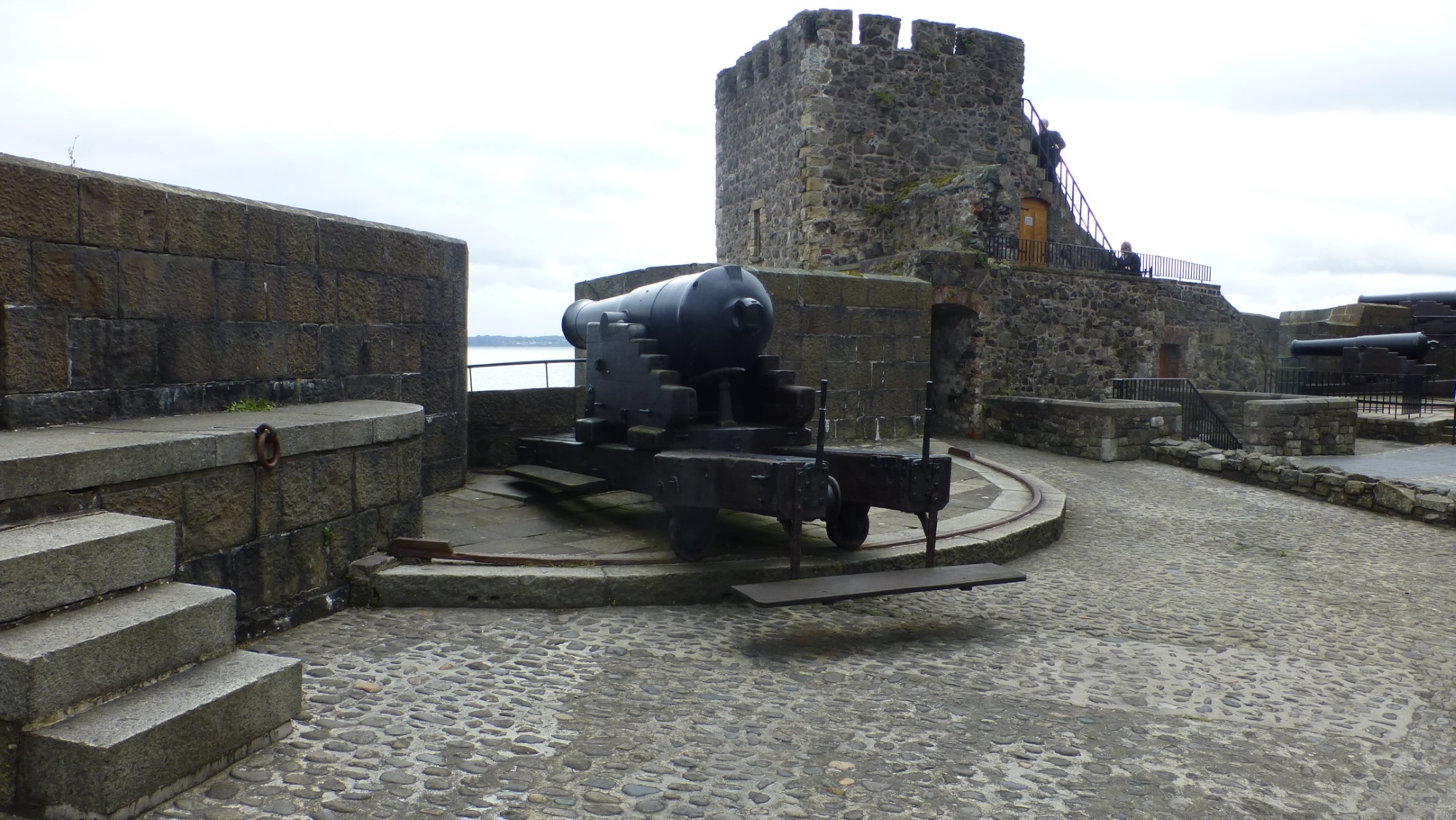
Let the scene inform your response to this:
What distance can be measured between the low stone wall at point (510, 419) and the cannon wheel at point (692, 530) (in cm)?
326

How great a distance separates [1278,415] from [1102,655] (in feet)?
29.1

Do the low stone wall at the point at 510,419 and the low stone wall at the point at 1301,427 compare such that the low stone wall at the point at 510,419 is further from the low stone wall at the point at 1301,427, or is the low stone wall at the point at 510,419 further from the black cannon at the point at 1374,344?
the black cannon at the point at 1374,344

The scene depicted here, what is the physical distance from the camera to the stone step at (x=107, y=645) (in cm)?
251

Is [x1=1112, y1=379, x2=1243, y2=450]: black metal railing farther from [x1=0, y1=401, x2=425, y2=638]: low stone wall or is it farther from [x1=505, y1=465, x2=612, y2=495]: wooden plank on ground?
[x1=0, y1=401, x2=425, y2=638]: low stone wall

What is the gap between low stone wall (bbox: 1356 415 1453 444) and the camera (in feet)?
44.6

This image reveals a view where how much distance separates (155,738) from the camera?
2611 mm

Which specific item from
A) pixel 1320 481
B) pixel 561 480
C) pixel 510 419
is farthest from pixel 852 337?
pixel 561 480

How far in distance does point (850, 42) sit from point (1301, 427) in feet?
35.3

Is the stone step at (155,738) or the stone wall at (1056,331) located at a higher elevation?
the stone wall at (1056,331)

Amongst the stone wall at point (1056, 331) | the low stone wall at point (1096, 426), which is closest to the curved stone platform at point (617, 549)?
the low stone wall at point (1096, 426)

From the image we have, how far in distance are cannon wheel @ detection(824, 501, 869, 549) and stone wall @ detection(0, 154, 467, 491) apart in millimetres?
2963

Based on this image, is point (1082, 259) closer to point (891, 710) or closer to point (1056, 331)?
point (1056, 331)

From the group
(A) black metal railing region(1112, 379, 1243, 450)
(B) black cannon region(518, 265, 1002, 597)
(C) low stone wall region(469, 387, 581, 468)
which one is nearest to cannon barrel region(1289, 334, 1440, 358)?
(A) black metal railing region(1112, 379, 1243, 450)

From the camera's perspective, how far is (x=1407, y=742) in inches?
133
